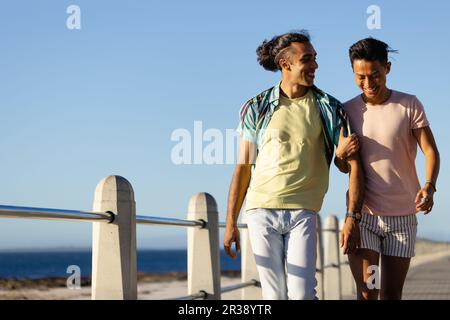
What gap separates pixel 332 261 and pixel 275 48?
26.8 feet

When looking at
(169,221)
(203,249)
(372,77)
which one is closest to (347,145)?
(372,77)

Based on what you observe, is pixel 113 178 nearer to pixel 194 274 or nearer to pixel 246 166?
pixel 246 166

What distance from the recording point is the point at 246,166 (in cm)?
421

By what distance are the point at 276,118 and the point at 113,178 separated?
1159 mm

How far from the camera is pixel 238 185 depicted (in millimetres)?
4191

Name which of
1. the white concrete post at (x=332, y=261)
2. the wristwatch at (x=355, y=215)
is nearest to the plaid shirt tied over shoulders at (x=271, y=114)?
the wristwatch at (x=355, y=215)

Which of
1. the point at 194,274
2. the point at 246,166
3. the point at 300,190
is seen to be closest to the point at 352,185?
the point at 300,190

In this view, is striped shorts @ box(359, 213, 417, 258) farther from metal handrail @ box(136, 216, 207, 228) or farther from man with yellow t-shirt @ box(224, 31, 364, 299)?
metal handrail @ box(136, 216, 207, 228)

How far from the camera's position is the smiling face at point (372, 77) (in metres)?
4.12

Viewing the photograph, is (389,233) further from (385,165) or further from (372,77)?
(372,77)

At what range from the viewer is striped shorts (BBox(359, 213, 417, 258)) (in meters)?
4.14

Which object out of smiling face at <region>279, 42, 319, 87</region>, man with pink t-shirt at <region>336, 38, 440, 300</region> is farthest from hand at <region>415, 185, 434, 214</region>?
smiling face at <region>279, 42, 319, 87</region>

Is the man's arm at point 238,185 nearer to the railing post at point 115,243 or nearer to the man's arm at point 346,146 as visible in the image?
the man's arm at point 346,146
